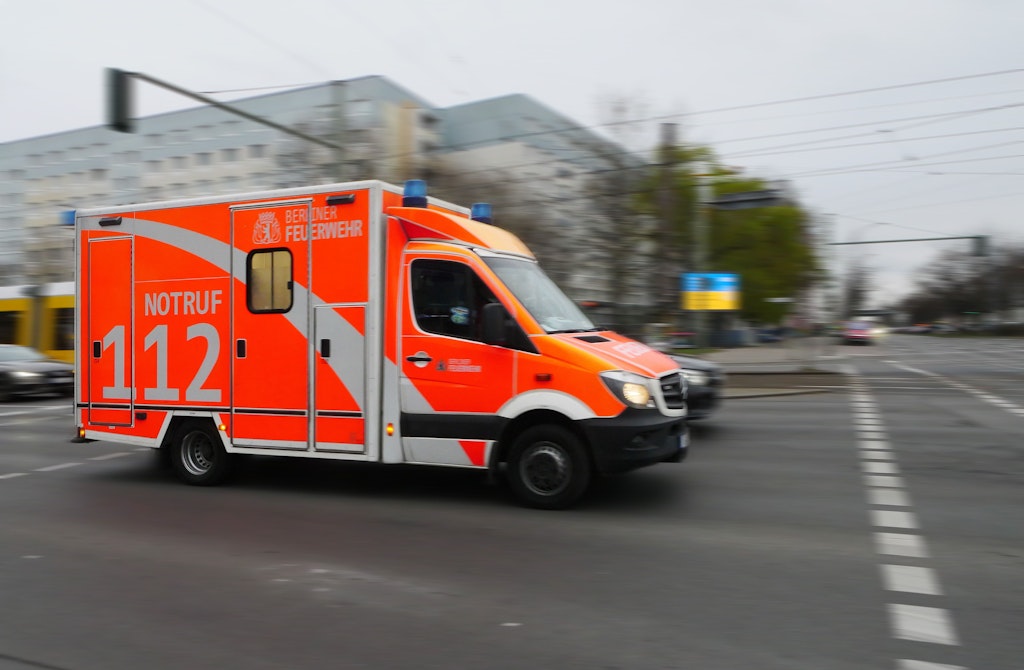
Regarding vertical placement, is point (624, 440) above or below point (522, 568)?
above

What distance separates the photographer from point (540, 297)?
298 inches

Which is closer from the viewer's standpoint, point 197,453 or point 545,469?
point 545,469

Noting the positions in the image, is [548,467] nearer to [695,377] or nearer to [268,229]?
[268,229]

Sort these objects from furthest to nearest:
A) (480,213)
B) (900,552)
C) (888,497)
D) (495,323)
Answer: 1. (480,213)
2. (888,497)
3. (495,323)
4. (900,552)

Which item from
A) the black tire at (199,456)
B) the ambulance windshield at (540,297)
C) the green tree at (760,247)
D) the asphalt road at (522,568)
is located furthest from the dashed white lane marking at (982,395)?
the green tree at (760,247)

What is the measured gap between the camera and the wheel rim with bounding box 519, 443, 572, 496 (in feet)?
22.9

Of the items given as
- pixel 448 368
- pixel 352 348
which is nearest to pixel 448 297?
pixel 448 368

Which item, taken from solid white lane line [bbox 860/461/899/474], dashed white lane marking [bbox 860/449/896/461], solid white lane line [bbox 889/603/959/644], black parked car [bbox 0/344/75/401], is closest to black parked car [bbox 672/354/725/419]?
dashed white lane marking [bbox 860/449/896/461]

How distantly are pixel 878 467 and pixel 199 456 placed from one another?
729cm

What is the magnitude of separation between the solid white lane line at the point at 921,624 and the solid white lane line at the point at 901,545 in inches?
44.2

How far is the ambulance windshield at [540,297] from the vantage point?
23.9 feet

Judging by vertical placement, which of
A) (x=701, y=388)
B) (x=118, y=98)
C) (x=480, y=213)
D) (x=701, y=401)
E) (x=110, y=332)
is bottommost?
(x=701, y=401)

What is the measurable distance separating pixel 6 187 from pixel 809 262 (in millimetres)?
65693

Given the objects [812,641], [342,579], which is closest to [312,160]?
[342,579]
